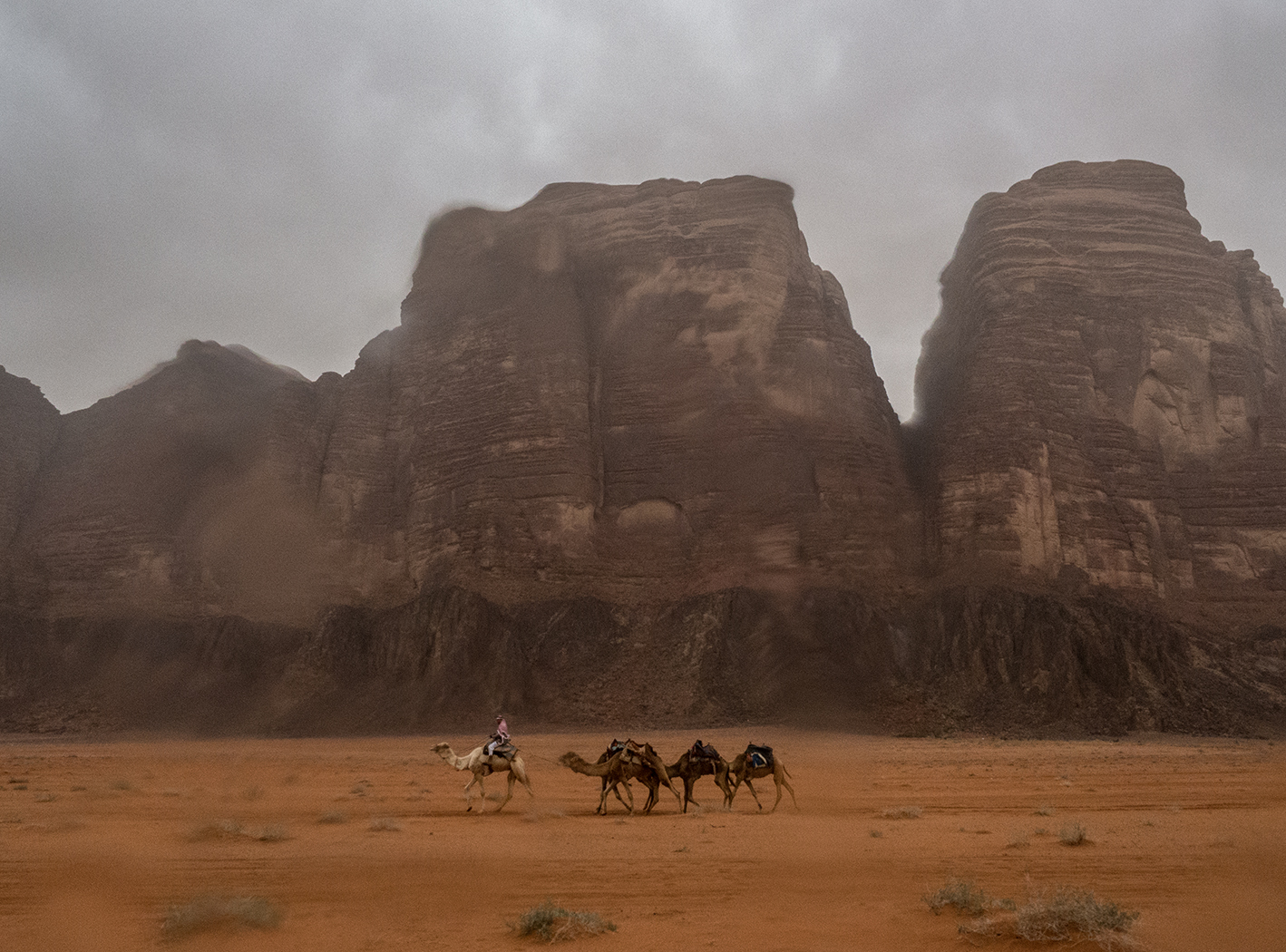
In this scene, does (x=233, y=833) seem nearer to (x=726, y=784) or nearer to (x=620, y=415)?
(x=726, y=784)

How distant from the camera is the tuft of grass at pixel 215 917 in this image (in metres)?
8.73

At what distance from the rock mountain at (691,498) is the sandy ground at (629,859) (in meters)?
29.1

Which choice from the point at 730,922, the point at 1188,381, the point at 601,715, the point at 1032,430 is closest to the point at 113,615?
the point at 601,715

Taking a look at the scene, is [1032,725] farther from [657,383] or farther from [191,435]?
[191,435]

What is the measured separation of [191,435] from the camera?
70062mm

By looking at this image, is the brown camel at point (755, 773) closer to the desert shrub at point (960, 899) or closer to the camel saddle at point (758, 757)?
the camel saddle at point (758, 757)

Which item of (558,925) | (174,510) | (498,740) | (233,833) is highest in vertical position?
(174,510)

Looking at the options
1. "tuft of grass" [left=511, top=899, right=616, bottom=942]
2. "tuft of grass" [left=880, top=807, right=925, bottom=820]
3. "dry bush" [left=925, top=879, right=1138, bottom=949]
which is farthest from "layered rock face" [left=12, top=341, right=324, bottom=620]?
"dry bush" [left=925, top=879, right=1138, bottom=949]

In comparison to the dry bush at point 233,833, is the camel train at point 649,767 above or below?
above

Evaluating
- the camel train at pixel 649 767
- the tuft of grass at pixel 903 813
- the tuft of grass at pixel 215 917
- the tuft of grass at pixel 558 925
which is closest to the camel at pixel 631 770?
the camel train at pixel 649 767

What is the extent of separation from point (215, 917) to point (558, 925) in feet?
9.89

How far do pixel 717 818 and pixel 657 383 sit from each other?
49.2m

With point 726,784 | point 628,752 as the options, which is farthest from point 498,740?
point 726,784

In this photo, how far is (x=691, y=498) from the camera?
203ft
